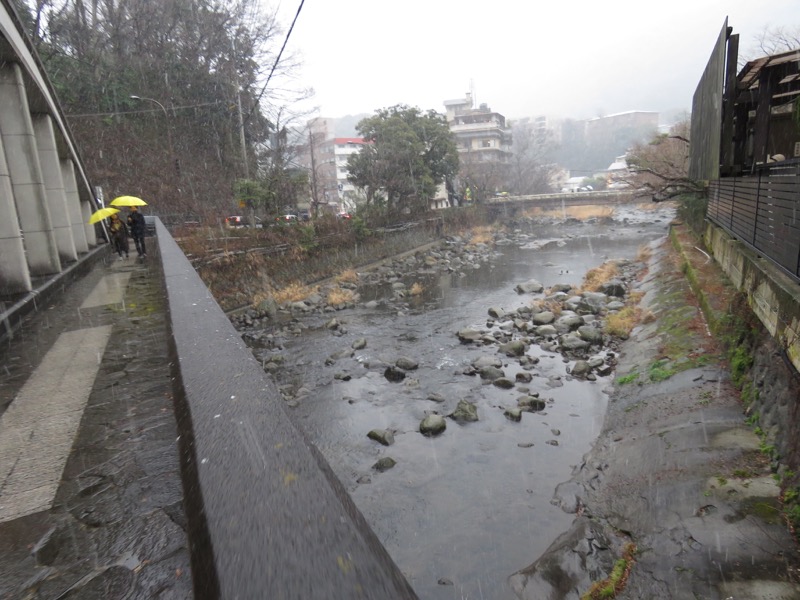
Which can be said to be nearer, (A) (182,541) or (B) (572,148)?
(A) (182,541)

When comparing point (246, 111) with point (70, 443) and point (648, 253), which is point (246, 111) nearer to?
point (648, 253)

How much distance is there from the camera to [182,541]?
5.92ft

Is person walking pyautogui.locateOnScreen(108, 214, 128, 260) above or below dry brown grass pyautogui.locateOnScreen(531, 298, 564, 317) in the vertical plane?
above

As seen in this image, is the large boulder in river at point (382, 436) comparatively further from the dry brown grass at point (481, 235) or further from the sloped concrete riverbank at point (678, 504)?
the dry brown grass at point (481, 235)

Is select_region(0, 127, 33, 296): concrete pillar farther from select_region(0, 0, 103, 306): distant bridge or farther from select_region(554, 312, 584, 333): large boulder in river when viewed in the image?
select_region(554, 312, 584, 333): large boulder in river

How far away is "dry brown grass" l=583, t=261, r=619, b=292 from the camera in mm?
18408

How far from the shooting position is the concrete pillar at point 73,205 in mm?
12047

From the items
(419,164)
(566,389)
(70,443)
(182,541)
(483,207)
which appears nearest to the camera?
(182,541)

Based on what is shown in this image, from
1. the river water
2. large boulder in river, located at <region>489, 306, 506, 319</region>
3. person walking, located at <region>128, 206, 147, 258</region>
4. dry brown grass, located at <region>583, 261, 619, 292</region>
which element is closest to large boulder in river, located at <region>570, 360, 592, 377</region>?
the river water

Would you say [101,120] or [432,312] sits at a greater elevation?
[101,120]

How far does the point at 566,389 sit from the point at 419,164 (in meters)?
26.0

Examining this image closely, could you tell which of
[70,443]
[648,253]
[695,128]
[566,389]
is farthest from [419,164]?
[70,443]

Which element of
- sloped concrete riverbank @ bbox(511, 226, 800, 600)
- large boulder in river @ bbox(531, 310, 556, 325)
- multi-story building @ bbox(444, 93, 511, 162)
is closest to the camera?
sloped concrete riverbank @ bbox(511, 226, 800, 600)

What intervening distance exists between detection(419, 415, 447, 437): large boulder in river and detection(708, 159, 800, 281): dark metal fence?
217 inches
